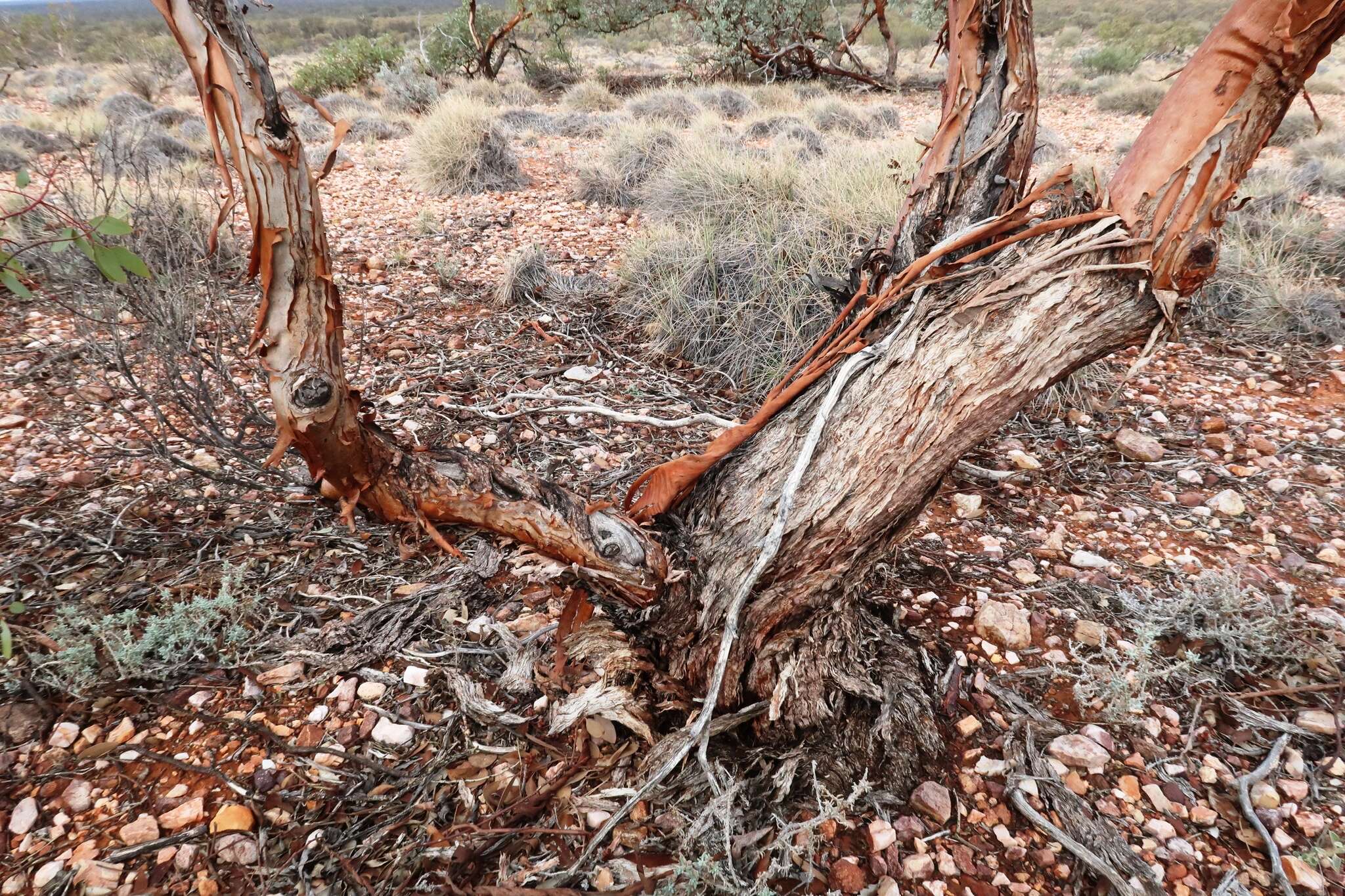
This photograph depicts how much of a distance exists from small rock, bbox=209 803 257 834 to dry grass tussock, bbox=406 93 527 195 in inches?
216

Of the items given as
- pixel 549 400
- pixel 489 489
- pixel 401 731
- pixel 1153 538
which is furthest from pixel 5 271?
pixel 1153 538

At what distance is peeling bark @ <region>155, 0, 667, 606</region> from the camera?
40.8 inches

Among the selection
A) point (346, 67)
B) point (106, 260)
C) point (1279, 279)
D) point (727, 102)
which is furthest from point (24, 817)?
point (346, 67)

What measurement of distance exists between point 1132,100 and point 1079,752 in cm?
1171

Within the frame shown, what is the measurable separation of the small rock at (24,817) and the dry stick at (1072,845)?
1.96 meters

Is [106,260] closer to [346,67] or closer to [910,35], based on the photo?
[346,67]

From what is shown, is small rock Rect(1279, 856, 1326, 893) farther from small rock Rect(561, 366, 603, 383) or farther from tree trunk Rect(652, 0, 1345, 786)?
small rock Rect(561, 366, 603, 383)

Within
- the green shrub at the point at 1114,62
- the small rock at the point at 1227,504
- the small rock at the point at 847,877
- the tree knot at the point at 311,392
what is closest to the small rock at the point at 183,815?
the tree knot at the point at 311,392

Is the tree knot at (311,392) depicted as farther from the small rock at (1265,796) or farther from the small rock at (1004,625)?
the small rock at (1265,796)

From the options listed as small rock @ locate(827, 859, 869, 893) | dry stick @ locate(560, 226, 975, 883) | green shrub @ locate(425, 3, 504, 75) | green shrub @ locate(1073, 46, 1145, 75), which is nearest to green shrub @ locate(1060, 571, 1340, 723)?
small rock @ locate(827, 859, 869, 893)

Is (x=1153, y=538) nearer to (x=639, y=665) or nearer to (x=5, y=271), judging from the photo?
(x=639, y=665)

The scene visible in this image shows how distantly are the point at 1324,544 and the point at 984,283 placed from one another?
73.8 inches

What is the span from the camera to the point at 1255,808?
1.50 m

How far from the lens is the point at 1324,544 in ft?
7.34
